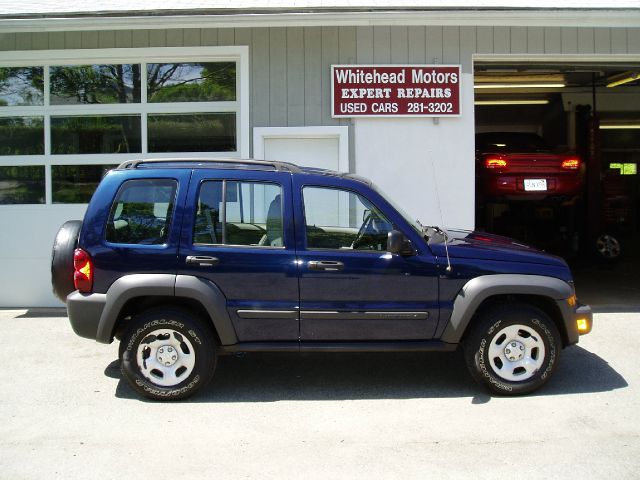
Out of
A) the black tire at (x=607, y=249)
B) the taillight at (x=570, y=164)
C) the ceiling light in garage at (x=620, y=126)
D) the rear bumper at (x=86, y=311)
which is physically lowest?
the rear bumper at (x=86, y=311)

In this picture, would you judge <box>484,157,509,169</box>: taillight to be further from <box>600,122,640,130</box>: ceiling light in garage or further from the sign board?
<box>600,122,640,130</box>: ceiling light in garage

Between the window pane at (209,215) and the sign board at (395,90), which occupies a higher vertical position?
the sign board at (395,90)

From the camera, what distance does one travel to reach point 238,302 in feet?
16.8

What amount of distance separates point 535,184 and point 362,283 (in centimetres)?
587

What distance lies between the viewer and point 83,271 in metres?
5.14

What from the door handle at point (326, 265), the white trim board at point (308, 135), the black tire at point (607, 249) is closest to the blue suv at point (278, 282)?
the door handle at point (326, 265)

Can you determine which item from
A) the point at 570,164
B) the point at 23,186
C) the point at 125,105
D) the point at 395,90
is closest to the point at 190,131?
the point at 125,105

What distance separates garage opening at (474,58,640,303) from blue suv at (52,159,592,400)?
4.78 meters

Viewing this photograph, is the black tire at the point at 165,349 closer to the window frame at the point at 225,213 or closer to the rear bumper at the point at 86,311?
the rear bumper at the point at 86,311

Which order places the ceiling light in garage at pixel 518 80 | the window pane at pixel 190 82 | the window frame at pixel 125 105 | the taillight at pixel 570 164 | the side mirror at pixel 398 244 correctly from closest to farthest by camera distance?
1. the side mirror at pixel 398 244
2. the window frame at pixel 125 105
3. the window pane at pixel 190 82
4. the taillight at pixel 570 164
5. the ceiling light in garage at pixel 518 80

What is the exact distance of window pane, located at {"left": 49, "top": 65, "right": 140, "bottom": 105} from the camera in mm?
8789

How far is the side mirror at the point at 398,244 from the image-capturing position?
494 centimetres

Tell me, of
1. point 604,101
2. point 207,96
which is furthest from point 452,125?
point 604,101

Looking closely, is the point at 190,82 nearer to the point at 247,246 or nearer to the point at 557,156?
the point at 247,246
